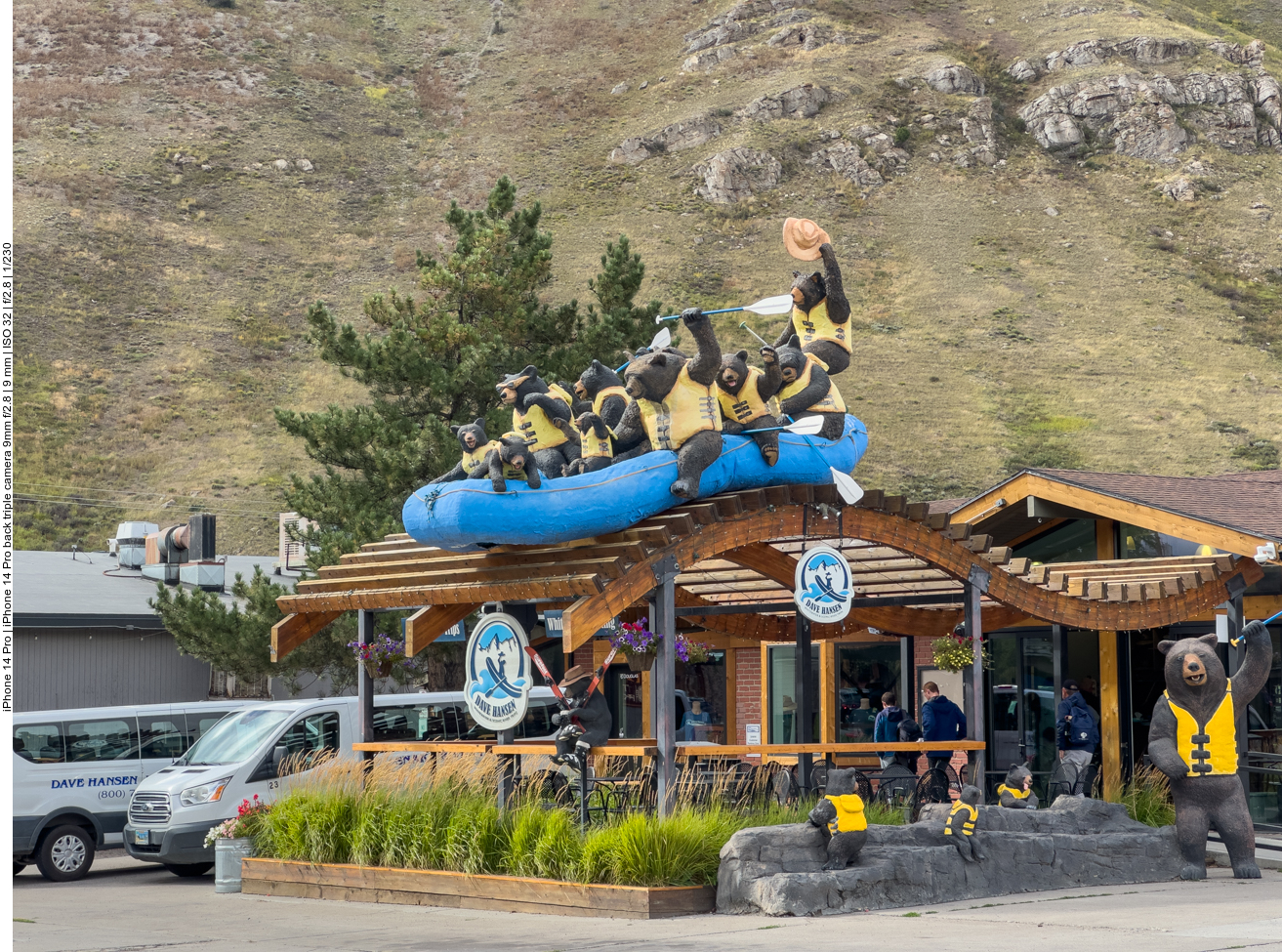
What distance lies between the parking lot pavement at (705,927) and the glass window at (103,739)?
14.4ft

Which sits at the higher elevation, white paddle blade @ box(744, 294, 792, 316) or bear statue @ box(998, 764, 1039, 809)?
white paddle blade @ box(744, 294, 792, 316)

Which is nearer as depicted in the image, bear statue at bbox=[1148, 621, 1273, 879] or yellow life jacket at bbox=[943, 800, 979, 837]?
yellow life jacket at bbox=[943, 800, 979, 837]

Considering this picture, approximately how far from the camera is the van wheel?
17031 mm

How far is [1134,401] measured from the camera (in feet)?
210

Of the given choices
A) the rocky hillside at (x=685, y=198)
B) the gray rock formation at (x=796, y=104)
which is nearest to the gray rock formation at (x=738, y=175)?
the rocky hillside at (x=685, y=198)

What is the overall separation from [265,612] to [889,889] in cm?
1267

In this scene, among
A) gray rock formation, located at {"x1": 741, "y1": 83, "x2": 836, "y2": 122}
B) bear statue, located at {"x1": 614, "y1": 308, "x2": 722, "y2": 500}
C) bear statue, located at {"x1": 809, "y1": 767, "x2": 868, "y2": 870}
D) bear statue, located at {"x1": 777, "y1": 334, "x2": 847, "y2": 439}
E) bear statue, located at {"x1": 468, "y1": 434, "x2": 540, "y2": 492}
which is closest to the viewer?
bear statue, located at {"x1": 809, "y1": 767, "x2": 868, "y2": 870}

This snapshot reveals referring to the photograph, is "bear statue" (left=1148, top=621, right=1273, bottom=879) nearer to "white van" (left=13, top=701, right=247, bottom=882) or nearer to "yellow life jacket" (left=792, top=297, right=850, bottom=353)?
"yellow life jacket" (left=792, top=297, right=850, bottom=353)

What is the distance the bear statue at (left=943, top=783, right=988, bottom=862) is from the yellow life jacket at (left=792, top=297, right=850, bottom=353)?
14.0 feet

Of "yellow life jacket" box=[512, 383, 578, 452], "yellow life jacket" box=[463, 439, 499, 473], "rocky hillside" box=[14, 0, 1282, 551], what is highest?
"rocky hillside" box=[14, 0, 1282, 551]

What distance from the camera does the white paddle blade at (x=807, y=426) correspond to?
1259 centimetres

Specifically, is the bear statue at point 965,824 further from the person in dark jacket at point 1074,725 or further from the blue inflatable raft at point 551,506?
the person in dark jacket at point 1074,725

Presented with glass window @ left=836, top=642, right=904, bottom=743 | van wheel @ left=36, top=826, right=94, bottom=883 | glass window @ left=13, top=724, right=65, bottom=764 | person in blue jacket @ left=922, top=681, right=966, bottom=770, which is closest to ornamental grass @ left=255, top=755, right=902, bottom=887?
person in blue jacket @ left=922, top=681, right=966, bottom=770

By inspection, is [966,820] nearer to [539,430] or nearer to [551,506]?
[551,506]
